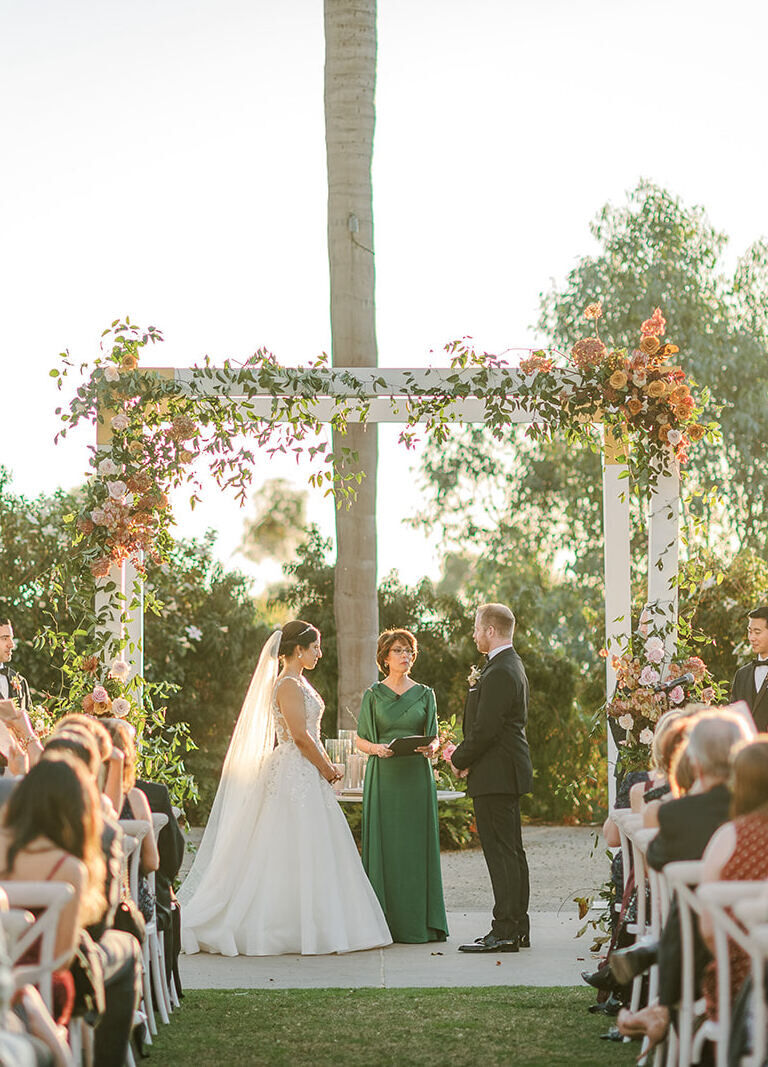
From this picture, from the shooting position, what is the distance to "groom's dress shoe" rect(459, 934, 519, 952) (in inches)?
308

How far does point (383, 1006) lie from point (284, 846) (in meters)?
1.67

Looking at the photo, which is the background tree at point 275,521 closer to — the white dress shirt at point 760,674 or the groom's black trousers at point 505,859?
the white dress shirt at point 760,674

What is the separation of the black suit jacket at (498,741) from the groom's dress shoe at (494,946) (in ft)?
2.47

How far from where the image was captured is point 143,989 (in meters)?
5.79

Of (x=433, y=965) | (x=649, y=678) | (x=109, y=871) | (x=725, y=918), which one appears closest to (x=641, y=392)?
(x=649, y=678)

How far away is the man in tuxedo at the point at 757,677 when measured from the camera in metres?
8.50

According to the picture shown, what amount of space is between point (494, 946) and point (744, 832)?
13.9 feet

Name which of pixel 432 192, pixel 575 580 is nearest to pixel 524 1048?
pixel 432 192

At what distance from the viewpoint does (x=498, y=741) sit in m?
7.97

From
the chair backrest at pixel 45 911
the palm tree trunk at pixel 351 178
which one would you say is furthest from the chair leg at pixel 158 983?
the palm tree trunk at pixel 351 178

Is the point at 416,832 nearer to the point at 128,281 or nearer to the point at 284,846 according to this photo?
the point at 284,846

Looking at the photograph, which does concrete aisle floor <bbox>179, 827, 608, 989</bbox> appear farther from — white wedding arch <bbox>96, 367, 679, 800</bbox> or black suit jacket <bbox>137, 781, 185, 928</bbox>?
white wedding arch <bbox>96, 367, 679, 800</bbox>

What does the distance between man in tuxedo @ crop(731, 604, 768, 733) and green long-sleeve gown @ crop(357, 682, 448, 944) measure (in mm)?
1807

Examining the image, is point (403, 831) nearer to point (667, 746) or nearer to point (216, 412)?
point (216, 412)
